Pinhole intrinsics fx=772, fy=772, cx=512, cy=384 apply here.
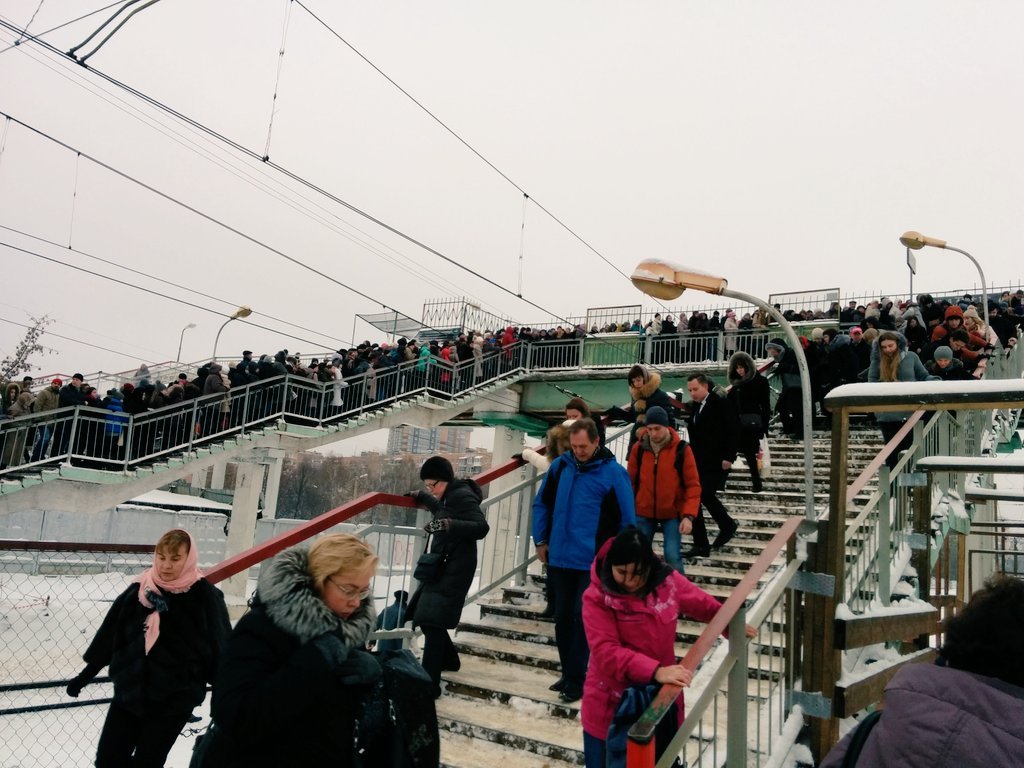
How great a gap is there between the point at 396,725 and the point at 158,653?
1.87 meters

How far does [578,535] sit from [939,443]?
3.99m

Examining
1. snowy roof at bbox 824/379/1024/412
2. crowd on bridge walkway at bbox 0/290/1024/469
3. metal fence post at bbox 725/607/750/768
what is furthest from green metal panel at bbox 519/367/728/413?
metal fence post at bbox 725/607/750/768

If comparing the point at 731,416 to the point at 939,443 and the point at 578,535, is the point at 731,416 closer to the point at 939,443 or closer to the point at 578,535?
the point at 939,443

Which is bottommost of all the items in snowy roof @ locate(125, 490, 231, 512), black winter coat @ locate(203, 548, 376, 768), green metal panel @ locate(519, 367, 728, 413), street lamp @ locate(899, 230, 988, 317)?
snowy roof @ locate(125, 490, 231, 512)

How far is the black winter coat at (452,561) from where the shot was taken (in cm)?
460

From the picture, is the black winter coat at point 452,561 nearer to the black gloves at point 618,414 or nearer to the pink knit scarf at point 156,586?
the pink knit scarf at point 156,586

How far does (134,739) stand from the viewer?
344cm

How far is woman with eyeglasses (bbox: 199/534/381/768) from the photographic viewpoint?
6.73 feet

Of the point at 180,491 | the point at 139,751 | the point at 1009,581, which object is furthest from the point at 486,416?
the point at 180,491

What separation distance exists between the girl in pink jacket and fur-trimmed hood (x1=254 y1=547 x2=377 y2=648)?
4.19ft

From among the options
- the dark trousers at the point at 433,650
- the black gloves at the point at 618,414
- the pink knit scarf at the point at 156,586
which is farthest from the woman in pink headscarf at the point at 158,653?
the black gloves at the point at 618,414

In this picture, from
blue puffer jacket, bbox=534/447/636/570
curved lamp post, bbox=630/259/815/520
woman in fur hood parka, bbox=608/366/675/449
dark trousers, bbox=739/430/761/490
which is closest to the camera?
blue puffer jacket, bbox=534/447/636/570

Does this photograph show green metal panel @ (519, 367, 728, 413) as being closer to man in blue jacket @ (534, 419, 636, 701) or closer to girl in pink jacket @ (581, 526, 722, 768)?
man in blue jacket @ (534, 419, 636, 701)

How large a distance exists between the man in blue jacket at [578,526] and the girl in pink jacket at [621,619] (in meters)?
1.27
